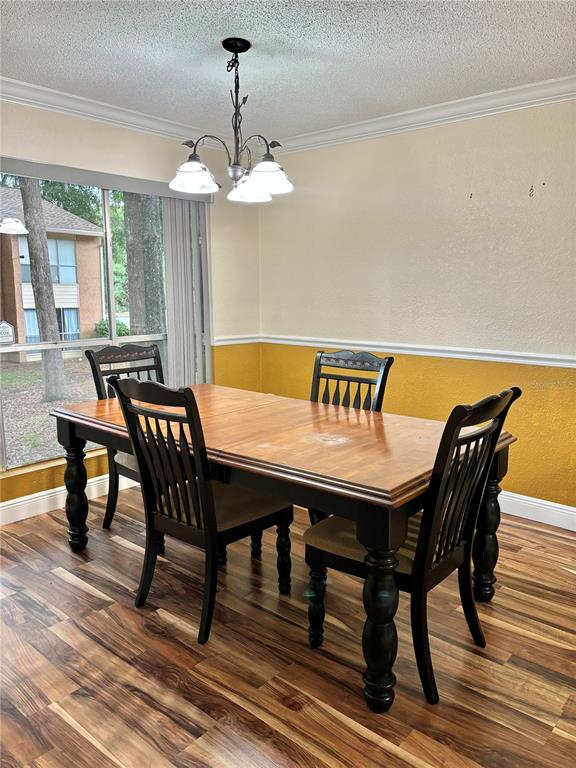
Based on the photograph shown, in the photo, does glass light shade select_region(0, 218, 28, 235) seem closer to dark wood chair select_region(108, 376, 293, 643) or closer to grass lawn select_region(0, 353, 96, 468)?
grass lawn select_region(0, 353, 96, 468)

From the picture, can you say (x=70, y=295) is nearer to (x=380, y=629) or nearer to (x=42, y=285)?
(x=42, y=285)

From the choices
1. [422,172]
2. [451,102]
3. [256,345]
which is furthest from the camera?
[256,345]

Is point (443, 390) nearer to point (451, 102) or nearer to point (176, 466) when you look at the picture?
point (451, 102)

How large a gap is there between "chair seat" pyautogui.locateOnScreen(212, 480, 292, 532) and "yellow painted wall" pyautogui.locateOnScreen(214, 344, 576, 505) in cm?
165

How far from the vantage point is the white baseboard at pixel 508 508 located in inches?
128

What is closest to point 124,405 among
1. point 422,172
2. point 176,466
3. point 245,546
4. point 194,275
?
point 176,466

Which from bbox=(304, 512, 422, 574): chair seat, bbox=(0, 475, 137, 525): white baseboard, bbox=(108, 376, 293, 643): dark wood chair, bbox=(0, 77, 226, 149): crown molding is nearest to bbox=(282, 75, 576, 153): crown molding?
bbox=(0, 77, 226, 149): crown molding

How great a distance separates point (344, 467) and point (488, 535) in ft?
2.81

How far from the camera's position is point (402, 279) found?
12.3ft

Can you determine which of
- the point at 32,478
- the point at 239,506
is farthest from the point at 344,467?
the point at 32,478

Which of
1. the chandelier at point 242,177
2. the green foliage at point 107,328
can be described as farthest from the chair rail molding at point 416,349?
the chandelier at point 242,177

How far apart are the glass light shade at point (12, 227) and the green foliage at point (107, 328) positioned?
0.71 metres

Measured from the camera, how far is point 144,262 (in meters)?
3.93

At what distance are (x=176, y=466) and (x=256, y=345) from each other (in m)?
2.58
